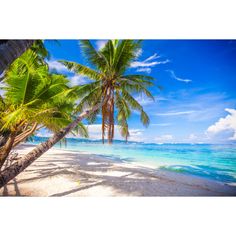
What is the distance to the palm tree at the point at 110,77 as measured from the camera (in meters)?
5.35

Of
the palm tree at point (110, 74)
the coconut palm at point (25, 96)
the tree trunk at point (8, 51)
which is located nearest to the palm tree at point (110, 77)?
the palm tree at point (110, 74)

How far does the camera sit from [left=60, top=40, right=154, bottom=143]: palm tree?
17.5 feet

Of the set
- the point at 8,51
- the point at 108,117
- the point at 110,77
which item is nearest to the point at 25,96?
the point at 8,51

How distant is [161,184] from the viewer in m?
4.89

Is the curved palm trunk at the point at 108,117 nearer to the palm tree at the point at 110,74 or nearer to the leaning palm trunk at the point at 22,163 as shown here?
the palm tree at the point at 110,74

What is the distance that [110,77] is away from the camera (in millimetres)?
5754

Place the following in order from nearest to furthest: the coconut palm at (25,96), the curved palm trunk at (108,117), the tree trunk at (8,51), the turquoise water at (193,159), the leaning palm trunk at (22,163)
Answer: the tree trunk at (8,51)
the leaning palm trunk at (22,163)
the coconut palm at (25,96)
the curved palm trunk at (108,117)
the turquoise water at (193,159)

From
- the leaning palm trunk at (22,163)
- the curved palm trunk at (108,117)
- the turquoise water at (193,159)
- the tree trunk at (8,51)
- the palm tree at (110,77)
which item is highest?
the palm tree at (110,77)

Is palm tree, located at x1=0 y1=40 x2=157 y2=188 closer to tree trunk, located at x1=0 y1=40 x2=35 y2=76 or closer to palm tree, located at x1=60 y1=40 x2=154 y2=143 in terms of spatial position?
palm tree, located at x1=60 y1=40 x2=154 y2=143

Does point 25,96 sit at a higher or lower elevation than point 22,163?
higher

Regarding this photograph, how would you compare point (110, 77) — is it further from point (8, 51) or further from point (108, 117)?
point (8, 51)
